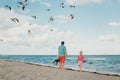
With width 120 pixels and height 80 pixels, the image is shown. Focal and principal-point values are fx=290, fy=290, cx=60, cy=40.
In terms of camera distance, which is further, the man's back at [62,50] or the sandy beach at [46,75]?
the man's back at [62,50]

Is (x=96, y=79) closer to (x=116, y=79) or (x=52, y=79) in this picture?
(x=116, y=79)

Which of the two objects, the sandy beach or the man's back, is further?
the man's back

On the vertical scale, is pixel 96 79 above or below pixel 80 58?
below

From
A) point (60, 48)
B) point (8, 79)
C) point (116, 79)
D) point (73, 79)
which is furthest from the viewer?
A: point (60, 48)

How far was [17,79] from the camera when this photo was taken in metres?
13.3

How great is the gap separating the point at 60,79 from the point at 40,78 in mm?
957

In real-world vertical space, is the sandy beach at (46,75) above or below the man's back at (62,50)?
below

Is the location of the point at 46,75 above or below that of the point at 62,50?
below

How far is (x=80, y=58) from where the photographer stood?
2025 cm

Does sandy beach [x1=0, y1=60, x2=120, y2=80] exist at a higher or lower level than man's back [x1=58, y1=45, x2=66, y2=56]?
lower

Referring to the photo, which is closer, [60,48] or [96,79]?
[96,79]

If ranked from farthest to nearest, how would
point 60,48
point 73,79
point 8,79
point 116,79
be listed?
point 60,48 → point 116,79 → point 73,79 → point 8,79

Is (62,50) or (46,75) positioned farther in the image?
(62,50)

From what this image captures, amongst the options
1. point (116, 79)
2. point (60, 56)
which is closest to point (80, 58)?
point (60, 56)
